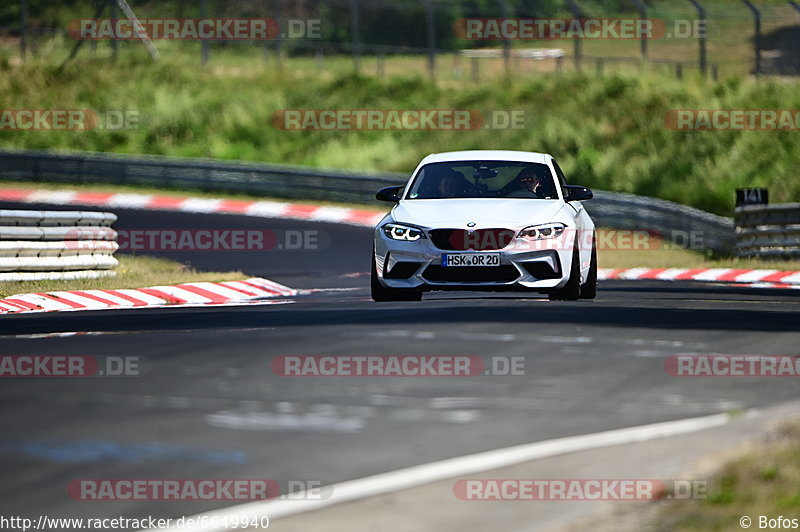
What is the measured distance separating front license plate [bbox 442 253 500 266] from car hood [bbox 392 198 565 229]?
274 mm

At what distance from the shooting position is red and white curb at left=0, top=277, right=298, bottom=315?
1631 centimetres

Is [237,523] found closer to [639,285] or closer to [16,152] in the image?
[639,285]

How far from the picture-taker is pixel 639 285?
19.4 meters

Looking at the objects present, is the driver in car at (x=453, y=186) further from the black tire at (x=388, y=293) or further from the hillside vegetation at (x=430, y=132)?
the hillside vegetation at (x=430, y=132)

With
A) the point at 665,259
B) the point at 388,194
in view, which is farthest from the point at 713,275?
the point at 388,194

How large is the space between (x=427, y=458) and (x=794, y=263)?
1773 centimetres

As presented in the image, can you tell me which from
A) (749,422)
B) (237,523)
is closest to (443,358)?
(749,422)

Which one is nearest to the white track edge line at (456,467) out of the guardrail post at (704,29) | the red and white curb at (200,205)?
the red and white curb at (200,205)

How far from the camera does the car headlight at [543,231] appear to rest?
13312 mm

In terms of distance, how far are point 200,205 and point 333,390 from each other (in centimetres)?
2415

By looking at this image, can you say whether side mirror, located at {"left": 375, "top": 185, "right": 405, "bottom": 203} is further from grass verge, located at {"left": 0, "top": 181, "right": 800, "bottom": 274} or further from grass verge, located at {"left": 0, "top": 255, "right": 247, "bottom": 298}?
grass verge, located at {"left": 0, "top": 181, "right": 800, "bottom": 274}

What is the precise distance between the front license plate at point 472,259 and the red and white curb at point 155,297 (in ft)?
12.9

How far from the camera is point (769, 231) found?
24109 millimetres

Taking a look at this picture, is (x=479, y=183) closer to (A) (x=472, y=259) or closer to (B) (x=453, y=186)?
(B) (x=453, y=186)
